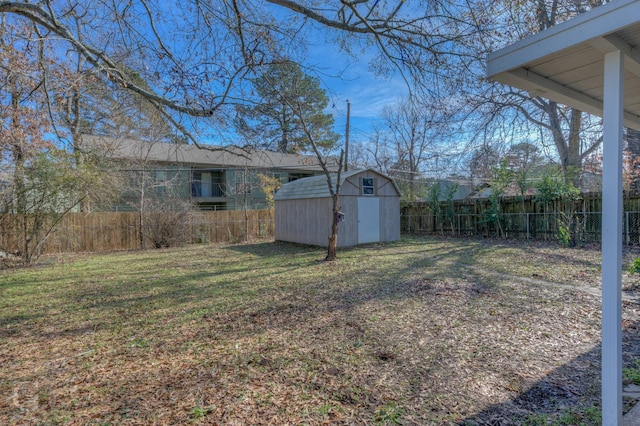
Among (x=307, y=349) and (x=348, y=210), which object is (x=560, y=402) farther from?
(x=348, y=210)

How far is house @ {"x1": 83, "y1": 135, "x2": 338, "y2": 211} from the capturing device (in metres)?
12.9

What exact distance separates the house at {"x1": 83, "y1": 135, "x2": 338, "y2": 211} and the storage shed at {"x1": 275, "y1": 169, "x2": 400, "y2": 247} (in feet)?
3.33

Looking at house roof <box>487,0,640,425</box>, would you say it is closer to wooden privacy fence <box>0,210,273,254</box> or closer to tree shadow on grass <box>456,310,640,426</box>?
tree shadow on grass <box>456,310,640,426</box>

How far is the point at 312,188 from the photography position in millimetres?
12781

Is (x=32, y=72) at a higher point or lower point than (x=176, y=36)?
lower

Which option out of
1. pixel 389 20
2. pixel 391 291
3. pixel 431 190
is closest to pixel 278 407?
pixel 391 291

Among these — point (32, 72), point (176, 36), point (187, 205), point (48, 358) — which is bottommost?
point (48, 358)

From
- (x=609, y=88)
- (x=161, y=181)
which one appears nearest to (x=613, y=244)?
(x=609, y=88)

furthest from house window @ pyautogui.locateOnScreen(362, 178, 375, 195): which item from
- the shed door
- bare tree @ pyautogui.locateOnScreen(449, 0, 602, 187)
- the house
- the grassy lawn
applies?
the grassy lawn

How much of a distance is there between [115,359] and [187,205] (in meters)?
11.1

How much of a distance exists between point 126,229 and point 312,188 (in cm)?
747

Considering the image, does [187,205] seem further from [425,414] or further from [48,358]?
[425,414]

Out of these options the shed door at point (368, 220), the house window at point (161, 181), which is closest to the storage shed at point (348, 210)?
the shed door at point (368, 220)

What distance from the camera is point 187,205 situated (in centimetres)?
1357
